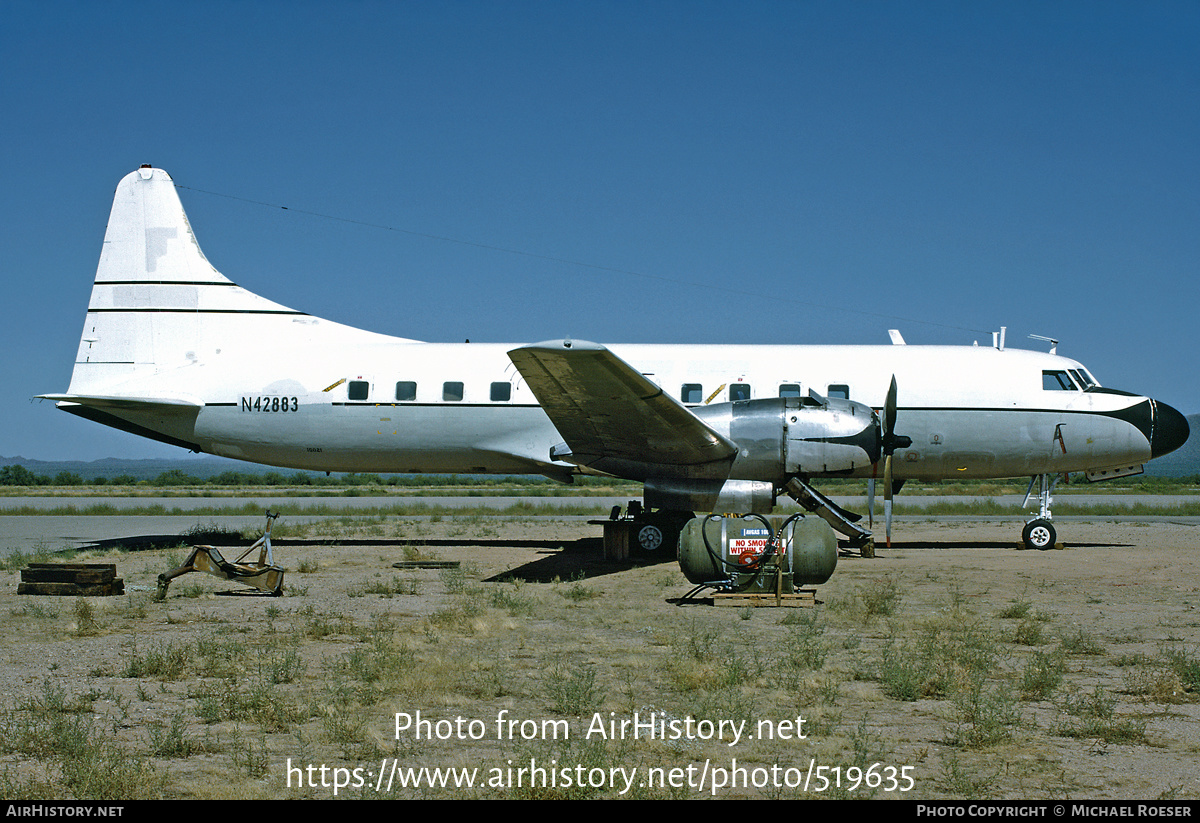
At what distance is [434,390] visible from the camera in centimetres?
1991

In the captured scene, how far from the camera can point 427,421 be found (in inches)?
781

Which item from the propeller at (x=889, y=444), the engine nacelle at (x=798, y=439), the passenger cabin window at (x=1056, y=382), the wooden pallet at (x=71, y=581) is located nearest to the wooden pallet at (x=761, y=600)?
the engine nacelle at (x=798, y=439)

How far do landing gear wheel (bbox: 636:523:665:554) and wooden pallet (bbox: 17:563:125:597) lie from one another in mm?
8807

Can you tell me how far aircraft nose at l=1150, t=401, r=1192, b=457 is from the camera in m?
19.5

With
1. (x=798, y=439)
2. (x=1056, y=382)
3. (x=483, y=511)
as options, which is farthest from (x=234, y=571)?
(x=483, y=511)

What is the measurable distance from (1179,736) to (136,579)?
14.8m

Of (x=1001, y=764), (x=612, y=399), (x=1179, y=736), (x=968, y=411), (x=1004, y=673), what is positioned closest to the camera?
(x=1001, y=764)

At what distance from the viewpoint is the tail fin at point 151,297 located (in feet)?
68.3

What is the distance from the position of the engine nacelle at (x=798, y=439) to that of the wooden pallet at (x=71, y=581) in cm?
972

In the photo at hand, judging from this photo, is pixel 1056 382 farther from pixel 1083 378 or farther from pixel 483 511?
pixel 483 511

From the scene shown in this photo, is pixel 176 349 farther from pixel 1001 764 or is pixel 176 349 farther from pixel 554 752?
pixel 1001 764

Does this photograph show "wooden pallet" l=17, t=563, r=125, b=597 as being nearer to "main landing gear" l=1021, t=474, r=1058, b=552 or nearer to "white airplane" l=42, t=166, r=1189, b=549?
"white airplane" l=42, t=166, r=1189, b=549

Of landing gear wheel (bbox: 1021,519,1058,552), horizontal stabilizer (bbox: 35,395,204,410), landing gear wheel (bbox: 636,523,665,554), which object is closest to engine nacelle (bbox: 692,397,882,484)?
landing gear wheel (bbox: 636,523,665,554)

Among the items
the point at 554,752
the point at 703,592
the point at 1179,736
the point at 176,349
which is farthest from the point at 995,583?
the point at 176,349
